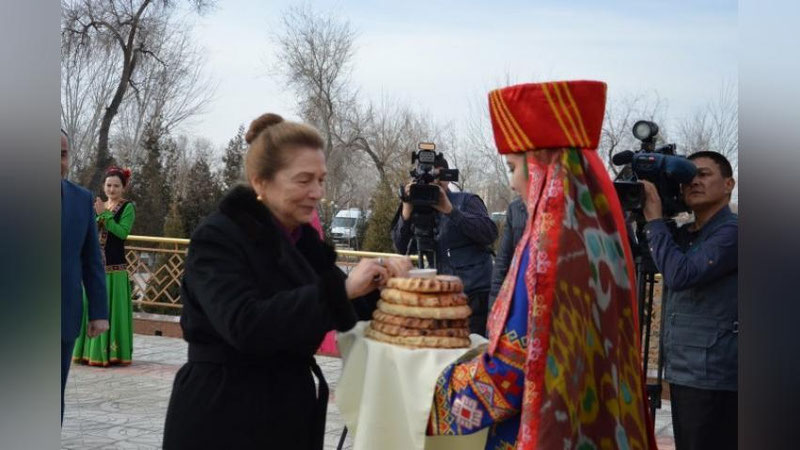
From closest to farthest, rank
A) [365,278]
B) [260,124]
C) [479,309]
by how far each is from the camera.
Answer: [365,278] → [260,124] → [479,309]

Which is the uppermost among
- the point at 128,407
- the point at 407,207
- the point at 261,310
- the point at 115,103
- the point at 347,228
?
the point at 115,103

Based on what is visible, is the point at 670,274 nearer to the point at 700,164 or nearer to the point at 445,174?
the point at 700,164

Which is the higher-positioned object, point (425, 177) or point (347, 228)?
point (425, 177)

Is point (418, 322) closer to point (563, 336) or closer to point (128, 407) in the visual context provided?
point (563, 336)

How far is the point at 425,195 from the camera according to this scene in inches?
207

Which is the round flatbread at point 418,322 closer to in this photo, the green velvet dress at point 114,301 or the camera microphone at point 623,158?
the camera microphone at point 623,158

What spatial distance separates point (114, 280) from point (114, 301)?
220mm

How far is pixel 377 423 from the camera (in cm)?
235

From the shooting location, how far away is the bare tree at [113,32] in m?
20.8

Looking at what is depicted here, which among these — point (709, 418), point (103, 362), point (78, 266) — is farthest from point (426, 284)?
point (103, 362)

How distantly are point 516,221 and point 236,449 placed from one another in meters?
3.35

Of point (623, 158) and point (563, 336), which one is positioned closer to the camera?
point (563, 336)

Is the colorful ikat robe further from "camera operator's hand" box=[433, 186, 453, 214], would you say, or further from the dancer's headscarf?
"camera operator's hand" box=[433, 186, 453, 214]

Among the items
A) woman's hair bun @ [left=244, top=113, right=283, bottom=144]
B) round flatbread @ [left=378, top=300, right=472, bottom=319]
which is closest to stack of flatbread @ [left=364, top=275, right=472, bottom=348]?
round flatbread @ [left=378, top=300, right=472, bottom=319]
